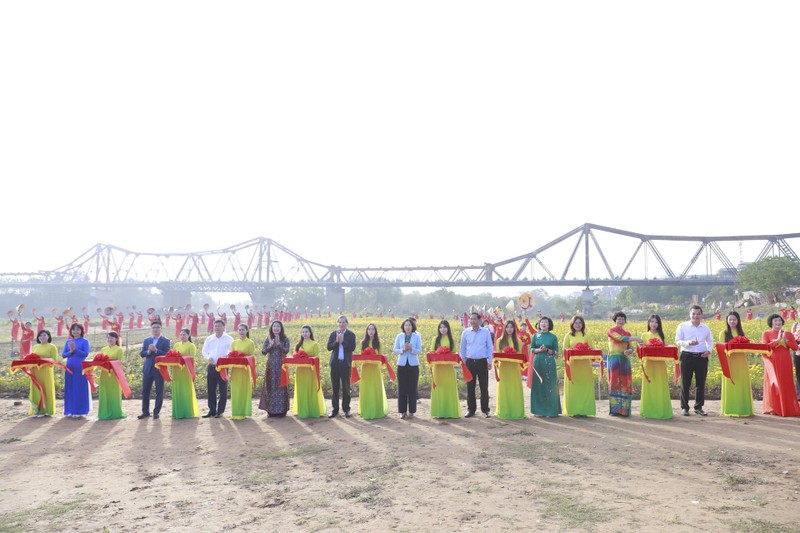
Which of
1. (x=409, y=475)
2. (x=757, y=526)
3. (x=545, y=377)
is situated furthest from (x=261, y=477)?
(x=545, y=377)

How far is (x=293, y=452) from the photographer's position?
9023 mm

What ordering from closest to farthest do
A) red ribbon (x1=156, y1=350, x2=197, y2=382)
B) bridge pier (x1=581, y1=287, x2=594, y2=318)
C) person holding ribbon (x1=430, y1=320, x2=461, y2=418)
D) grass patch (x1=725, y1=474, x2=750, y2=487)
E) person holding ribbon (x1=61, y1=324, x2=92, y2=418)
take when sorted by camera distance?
grass patch (x1=725, y1=474, x2=750, y2=487) < person holding ribbon (x1=430, y1=320, x2=461, y2=418) < red ribbon (x1=156, y1=350, x2=197, y2=382) < person holding ribbon (x1=61, y1=324, x2=92, y2=418) < bridge pier (x1=581, y1=287, x2=594, y2=318)

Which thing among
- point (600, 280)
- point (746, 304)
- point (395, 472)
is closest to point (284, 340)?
point (395, 472)

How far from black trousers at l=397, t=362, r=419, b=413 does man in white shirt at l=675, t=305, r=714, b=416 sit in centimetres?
437

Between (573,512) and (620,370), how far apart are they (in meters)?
5.47

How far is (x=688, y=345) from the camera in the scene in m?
11.5

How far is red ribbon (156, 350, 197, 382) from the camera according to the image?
11906 mm

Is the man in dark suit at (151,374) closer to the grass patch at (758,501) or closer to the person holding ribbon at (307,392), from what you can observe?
the person holding ribbon at (307,392)

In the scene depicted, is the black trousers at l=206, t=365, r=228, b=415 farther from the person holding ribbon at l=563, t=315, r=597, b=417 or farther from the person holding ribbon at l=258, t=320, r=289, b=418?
the person holding ribbon at l=563, t=315, r=597, b=417

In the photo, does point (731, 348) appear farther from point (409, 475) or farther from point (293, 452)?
point (293, 452)

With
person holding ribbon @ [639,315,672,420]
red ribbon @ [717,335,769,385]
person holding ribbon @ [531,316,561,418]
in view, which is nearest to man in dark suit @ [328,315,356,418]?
person holding ribbon @ [531,316,561,418]

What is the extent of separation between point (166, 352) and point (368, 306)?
12124cm

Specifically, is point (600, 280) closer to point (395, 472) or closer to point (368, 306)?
point (368, 306)

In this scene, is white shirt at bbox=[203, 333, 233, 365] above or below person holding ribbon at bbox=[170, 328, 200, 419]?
above
